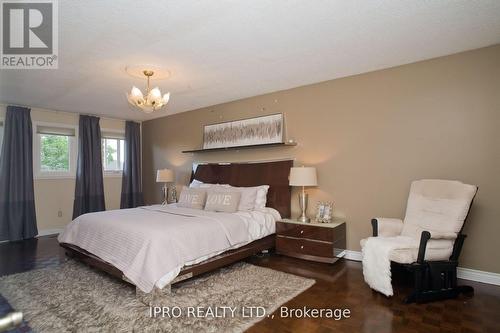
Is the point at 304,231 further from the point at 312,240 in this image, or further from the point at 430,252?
the point at 430,252

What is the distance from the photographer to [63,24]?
8.02ft

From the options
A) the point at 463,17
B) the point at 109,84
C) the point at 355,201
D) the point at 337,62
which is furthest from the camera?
the point at 109,84

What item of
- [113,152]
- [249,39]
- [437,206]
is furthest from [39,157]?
[437,206]

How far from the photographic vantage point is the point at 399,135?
11.4 ft

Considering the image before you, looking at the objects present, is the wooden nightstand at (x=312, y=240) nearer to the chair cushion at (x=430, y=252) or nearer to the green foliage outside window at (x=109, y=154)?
the chair cushion at (x=430, y=252)

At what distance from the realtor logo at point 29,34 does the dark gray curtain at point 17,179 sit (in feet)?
7.19

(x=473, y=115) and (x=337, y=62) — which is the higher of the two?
(x=337, y=62)

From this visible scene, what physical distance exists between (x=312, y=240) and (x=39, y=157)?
17.4 ft

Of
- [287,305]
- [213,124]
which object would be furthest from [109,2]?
[213,124]

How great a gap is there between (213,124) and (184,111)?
3.10 feet

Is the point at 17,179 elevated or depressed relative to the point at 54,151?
depressed

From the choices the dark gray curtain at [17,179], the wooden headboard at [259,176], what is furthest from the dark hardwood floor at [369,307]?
the dark gray curtain at [17,179]

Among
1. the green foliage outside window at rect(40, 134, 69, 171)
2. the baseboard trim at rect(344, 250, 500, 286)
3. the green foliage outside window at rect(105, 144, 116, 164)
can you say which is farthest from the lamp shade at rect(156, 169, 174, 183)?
the baseboard trim at rect(344, 250, 500, 286)

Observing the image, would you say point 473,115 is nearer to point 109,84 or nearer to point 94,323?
point 94,323
